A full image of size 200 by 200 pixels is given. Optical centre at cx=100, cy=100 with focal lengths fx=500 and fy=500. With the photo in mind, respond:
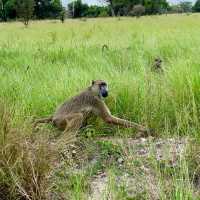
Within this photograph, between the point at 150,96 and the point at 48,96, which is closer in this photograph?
the point at 150,96

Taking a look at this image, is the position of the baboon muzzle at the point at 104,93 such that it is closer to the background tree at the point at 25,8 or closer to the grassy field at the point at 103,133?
the grassy field at the point at 103,133

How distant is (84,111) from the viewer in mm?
4664

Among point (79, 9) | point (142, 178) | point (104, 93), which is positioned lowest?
point (142, 178)

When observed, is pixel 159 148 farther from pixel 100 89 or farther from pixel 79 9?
pixel 79 9

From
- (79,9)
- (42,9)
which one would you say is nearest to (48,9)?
(42,9)

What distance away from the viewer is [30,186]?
2.90 metres

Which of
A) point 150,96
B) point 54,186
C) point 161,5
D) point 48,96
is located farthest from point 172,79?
point 161,5

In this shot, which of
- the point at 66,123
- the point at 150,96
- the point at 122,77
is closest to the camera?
the point at 66,123

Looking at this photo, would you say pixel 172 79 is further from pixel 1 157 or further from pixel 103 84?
pixel 1 157

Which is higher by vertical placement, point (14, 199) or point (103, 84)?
point (103, 84)

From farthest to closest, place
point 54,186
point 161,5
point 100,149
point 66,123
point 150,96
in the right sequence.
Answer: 1. point 161,5
2. point 150,96
3. point 66,123
4. point 100,149
5. point 54,186

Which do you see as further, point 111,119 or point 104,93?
point 104,93

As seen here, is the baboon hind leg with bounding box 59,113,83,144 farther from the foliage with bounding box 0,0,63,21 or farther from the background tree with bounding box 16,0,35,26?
the foliage with bounding box 0,0,63,21

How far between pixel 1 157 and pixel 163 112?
1.86 metres
